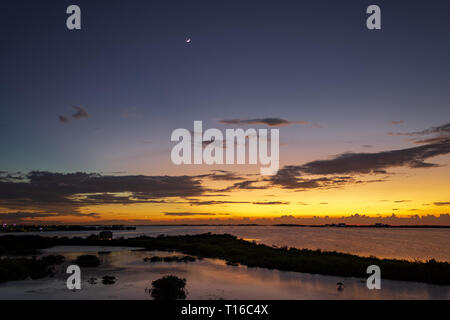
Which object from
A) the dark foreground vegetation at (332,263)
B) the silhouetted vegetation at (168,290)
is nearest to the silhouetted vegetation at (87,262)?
the dark foreground vegetation at (332,263)

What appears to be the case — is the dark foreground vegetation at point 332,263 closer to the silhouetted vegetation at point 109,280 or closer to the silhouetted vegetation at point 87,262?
the silhouetted vegetation at point 109,280

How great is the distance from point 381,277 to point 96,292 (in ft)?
90.5

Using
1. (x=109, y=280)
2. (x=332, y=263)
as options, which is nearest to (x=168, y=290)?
(x=109, y=280)

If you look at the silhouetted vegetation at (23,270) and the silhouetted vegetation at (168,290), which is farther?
the silhouetted vegetation at (23,270)

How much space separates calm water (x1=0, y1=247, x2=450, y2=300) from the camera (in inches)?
1083

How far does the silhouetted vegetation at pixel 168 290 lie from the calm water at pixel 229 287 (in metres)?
0.73

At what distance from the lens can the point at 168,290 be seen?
27359 millimetres

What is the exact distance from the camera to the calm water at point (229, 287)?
27.5 m

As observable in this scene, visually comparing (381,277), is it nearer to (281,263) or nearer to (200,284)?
(281,263)

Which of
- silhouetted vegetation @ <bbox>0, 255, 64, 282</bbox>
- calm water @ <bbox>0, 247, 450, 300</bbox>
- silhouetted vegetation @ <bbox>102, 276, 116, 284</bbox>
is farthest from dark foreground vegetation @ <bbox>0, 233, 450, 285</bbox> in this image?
silhouetted vegetation @ <bbox>0, 255, 64, 282</bbox>

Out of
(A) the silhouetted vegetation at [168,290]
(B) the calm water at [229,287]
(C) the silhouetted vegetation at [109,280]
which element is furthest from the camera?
(C) the silhouetted vegetation at [109,280]

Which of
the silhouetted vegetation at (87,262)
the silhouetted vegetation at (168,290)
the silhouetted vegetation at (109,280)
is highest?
the silhouetted vegetation at (168,290)
